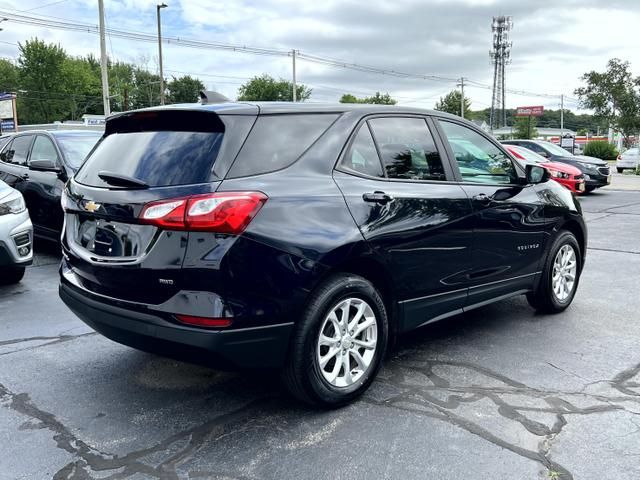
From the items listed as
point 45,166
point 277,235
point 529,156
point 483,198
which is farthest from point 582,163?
point 277,235

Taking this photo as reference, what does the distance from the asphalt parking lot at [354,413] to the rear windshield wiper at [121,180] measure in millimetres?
1241

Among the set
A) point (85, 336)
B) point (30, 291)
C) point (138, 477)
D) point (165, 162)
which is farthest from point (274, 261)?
point (30, 291)

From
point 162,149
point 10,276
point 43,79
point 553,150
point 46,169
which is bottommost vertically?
point 10,276

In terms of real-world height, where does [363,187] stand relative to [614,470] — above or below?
above

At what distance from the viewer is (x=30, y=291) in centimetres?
609

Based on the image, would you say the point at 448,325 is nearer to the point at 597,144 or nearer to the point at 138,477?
the point at 138,477

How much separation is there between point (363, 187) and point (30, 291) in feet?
14.1

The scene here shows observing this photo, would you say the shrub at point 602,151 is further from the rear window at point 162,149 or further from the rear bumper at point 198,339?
the rear bumper at point 198,339

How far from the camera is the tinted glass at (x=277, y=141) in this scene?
3.05 m

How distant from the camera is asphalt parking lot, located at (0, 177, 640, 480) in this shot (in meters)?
2.78

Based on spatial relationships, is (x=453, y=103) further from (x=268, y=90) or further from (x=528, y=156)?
(x=528, y=156)

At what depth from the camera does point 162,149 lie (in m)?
3.18

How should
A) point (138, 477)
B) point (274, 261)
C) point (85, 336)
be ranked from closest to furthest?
point (138, 477) → point (274, 261) → point (85, 336)

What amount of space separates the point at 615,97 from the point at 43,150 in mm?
39538
